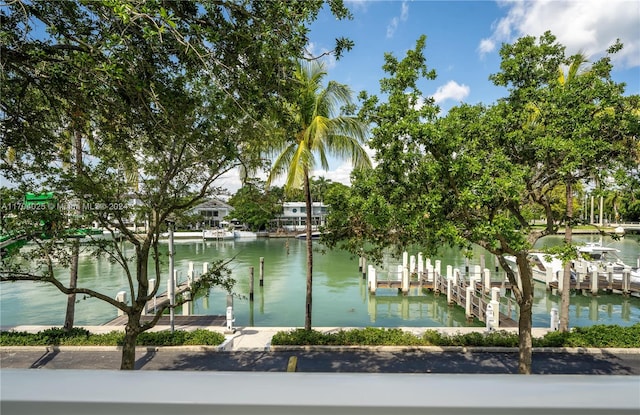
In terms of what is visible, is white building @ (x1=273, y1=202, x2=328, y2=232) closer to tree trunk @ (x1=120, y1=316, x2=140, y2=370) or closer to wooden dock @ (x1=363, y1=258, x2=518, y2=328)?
wooden dock @ (x1=363, y1=258, x2=518, y2=328)

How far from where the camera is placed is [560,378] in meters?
0.87

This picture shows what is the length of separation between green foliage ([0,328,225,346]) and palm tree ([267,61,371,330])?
Result: 2.78 m

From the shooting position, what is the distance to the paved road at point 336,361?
26.9ft

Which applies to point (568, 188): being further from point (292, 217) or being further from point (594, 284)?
point (292, 217)

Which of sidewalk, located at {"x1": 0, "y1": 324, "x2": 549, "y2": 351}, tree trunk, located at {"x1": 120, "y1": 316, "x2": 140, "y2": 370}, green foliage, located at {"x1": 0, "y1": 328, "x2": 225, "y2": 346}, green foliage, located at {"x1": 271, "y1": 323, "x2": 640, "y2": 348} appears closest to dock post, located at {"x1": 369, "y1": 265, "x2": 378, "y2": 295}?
sidewalk, located at {"x1": 0, "y1": 324, "x2": 549, "y2": 351}

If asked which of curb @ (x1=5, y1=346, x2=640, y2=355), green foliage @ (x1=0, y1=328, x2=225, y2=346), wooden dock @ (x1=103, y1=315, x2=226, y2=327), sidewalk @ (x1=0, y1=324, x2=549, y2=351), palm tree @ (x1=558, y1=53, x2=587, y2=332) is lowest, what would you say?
wooden dock @ (x1=103, y1=315, x2=226, y2=327)

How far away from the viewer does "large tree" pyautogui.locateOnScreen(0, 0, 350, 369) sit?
3.76m

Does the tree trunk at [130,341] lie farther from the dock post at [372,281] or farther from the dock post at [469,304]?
the dock post at [372,281]

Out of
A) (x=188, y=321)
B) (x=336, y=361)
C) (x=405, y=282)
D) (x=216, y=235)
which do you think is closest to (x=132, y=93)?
(x=336, y=361)

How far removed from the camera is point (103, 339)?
31.7 feet

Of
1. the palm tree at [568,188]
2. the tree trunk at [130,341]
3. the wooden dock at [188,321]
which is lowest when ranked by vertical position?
the wooden dock at [188,321]

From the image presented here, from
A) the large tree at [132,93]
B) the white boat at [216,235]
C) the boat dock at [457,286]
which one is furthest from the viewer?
the white boat at [216,235]

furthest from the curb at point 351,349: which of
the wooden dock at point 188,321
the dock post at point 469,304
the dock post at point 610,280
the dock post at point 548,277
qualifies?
the dock post at point 610,280

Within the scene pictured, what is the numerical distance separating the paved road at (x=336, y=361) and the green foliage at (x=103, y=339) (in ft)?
0.71
